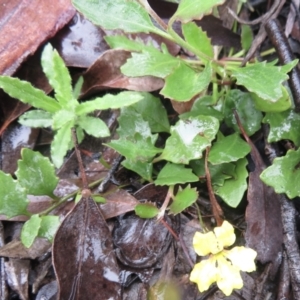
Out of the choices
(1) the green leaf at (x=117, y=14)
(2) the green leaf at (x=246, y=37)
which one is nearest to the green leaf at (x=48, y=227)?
(1) the green leaf at (x=117, y=14)

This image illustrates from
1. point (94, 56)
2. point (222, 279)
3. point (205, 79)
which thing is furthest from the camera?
point (94, 56)

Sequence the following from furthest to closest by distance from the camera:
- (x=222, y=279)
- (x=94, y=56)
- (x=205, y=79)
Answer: (x=94, y=56) → (x=205, y=79) → (x=222, y=279)

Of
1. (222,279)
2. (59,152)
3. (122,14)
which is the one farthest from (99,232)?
(122,14)

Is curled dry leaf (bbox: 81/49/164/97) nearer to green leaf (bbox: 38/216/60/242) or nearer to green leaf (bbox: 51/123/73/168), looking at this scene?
green leaf (bbox: 51/123/73/168)

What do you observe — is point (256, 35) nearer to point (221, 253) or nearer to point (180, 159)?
point (180, 159)

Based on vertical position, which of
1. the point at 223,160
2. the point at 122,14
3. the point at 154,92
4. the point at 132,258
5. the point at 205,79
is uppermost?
the point at 122,14

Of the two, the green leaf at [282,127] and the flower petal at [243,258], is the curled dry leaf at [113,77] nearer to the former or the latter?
the green leaf at [282,127]

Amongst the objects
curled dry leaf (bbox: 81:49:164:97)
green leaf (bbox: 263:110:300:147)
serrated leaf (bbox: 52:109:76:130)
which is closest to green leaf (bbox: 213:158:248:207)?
green leaf (bbox: 263:110:300:147)
